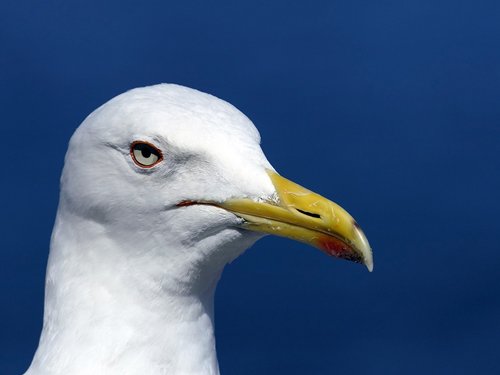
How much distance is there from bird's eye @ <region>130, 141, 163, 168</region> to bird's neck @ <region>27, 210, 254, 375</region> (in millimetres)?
274

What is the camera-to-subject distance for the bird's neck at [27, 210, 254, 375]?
376 cm

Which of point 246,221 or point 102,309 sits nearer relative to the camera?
point 246,221

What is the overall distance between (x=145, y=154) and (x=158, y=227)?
23cm

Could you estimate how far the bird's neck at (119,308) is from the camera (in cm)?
376

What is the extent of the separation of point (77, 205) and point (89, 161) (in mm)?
148

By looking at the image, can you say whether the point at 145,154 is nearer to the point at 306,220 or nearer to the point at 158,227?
the point at 158,227

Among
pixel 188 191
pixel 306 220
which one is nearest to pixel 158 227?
pixel 188 191

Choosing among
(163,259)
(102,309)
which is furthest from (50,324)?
(163,259)

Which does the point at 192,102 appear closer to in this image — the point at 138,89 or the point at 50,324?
the point at 138,89

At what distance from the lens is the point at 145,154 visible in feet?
11.9

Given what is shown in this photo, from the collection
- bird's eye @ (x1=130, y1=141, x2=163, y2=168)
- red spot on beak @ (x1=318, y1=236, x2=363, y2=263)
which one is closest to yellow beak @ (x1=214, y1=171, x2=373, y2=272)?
red spot on beak @ (x1=318, y1=236, x2=363, y2=263)

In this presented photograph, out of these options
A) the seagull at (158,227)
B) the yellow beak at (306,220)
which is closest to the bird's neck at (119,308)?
the seagull at (158,227)

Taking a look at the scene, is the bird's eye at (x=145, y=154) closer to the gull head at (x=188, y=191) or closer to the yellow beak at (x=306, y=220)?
the gull head at (x=188, y=191)

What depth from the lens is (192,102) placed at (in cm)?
375
